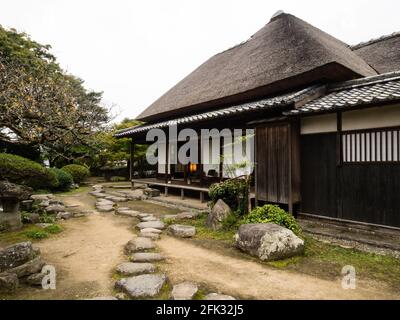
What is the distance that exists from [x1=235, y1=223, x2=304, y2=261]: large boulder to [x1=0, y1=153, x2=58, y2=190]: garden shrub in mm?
6622

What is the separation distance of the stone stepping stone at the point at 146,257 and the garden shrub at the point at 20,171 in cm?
503

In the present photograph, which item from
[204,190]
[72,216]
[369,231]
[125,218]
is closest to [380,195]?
[369,231]

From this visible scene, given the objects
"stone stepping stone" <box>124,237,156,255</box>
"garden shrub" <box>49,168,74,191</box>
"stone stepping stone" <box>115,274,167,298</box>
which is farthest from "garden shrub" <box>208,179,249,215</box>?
"garden shrub" <box>49,168,74,191</box>

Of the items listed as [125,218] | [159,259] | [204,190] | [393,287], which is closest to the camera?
[393,287]

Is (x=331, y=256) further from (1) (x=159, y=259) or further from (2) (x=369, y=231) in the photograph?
(1) (x=159, y=259)

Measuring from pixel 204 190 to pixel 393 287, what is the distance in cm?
694

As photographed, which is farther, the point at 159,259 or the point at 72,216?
the point at 72,216

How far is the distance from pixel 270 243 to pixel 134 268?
7.90 ft

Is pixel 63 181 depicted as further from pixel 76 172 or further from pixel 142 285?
pixel 142 285

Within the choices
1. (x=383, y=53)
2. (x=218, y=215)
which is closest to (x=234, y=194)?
(x=218, y=215)

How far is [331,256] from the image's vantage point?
5.01m

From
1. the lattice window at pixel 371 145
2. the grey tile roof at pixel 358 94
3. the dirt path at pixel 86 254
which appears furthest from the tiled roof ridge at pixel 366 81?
the dirt path at pixel 86 254

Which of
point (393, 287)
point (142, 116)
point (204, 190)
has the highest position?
point (142, 116)

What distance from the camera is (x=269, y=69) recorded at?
9.31m
